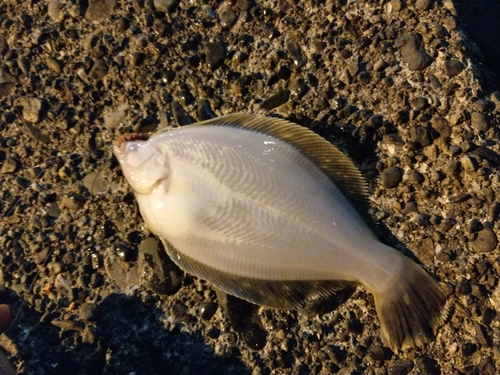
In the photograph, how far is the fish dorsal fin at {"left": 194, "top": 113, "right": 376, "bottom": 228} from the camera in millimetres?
2227

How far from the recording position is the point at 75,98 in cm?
263

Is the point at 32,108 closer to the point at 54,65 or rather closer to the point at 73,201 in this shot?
the point at 54,65

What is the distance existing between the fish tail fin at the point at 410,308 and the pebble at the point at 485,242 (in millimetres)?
376

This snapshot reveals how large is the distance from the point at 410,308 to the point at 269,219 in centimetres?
83

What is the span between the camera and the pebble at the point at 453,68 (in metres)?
2.43

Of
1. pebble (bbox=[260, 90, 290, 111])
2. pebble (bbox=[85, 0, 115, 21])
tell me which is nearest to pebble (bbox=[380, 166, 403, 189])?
pebble (bbox=[260, 90, 290, 111])

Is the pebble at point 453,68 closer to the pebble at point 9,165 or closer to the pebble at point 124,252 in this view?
the pebble at point 124,252

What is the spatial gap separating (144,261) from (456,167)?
1.83 meters

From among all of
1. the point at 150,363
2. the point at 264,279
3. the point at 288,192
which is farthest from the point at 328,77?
the point at 150,363

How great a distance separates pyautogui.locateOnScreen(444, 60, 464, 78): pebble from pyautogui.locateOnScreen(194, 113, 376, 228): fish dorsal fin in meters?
0.83

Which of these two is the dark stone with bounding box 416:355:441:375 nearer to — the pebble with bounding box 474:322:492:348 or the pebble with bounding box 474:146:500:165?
the pebble with bounding box 474:322:492:348

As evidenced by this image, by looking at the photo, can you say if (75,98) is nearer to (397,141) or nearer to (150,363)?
(150,363)

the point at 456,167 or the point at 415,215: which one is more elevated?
the point at 456,167

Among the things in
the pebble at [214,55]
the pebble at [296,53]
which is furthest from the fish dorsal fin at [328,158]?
the pebble at [214,55]
